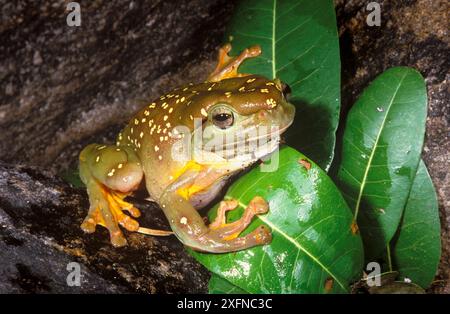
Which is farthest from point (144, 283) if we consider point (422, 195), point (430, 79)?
point (430, 79)

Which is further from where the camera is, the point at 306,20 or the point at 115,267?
the point at 306,20

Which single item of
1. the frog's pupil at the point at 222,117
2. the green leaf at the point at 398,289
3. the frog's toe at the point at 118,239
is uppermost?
the frog's pupil at the point at 222,117

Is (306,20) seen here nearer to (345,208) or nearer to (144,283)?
(345,208)

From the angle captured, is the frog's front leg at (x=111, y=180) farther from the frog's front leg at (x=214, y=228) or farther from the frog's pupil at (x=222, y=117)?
the frog's pupil at (x=222, y=117)

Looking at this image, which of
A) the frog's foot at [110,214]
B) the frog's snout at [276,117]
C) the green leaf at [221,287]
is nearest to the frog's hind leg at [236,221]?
the green leaf at [221,287]

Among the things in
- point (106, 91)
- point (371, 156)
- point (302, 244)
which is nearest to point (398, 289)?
point (302, 244)

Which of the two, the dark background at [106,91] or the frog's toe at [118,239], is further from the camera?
the frog's toe at [118,239]

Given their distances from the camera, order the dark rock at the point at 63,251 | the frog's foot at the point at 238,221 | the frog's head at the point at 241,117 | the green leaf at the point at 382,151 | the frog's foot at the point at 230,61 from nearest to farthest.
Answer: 1. the dark rock at the point at 63,251
2. the frog's foot at the point at 238,221
3. the frog's head at the point at 241,117
4. the green leaf at the point at 382,151
5. the frog's foot at the point at 230,61

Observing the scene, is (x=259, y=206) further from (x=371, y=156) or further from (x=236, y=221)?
(x=371, y=156)

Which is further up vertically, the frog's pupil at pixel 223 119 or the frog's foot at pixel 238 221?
the frog's pupil at pixel 223 119
